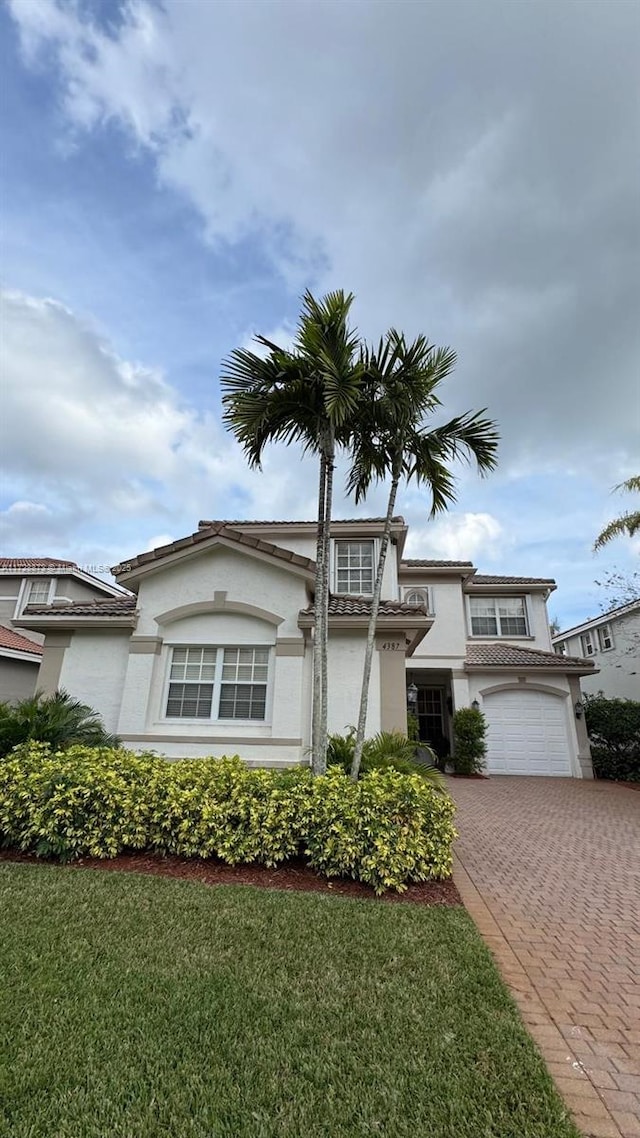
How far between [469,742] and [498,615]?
5.95 metres

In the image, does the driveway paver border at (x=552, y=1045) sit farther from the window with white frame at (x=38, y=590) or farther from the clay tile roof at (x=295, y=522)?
the window with white frame at (x=38, y=590)

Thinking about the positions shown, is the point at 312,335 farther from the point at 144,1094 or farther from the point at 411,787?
the point at 144,1094

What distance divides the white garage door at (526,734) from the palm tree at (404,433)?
39.6 feet

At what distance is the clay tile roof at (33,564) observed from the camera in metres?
23.3

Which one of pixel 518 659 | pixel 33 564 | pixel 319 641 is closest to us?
pixel 319 641

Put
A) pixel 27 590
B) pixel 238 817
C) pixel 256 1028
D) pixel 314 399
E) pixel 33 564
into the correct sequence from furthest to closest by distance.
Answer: pixel 33 564 → pixel 27 590 → pixel 314 399 → pixel 238 817 → pixel 256 1028

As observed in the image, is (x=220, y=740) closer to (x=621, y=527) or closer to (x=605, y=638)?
(x=621, y=527)

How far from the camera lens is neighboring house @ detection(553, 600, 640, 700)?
22656 mm

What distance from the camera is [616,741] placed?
18250 millimetres

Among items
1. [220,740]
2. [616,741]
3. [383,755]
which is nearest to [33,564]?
[220,740]

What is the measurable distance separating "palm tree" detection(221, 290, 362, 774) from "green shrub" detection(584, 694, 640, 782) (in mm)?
15014

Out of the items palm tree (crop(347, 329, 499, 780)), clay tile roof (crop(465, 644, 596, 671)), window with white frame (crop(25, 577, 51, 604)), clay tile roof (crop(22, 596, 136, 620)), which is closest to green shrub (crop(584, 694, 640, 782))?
clay tile roof (crop(465, 644, 596, 671))

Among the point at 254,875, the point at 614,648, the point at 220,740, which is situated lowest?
the point at 254,875

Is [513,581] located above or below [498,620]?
above
